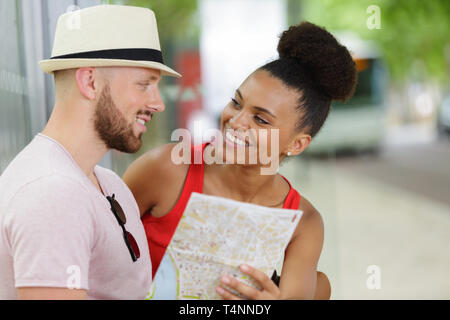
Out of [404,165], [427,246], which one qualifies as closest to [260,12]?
[427,246]

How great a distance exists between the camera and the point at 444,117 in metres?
15.5

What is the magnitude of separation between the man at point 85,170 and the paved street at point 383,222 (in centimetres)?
54

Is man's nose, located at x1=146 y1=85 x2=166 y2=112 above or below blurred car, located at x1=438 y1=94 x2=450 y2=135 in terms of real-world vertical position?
below

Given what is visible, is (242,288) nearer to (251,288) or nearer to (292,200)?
(251,288)

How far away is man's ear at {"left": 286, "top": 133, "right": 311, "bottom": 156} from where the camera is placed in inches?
49.3

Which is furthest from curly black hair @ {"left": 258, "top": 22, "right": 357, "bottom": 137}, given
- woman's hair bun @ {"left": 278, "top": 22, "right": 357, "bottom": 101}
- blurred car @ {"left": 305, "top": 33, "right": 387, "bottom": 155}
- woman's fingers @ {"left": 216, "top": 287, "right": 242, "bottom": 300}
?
blurred car @ {"left": 305, "top": 33, "right": 387, "bottom": 155}

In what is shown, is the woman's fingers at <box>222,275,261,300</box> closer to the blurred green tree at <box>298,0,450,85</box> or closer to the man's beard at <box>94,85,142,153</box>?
the man's beard at <box>94,85,142,153</box>

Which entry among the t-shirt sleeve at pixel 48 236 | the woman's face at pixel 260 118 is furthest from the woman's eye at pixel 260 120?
the t-shirt sleeve at pixel 48 236

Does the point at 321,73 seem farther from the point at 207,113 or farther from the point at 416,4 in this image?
the point at 416,4

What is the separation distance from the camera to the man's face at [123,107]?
1073 millimetres

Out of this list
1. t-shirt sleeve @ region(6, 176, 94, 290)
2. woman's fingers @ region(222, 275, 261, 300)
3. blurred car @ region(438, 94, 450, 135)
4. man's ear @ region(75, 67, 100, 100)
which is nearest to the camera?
t-shirt sleeve @ region(6, 176, 94, 290)

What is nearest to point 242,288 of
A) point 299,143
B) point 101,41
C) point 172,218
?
point 172,218

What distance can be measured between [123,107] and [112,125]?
45mm

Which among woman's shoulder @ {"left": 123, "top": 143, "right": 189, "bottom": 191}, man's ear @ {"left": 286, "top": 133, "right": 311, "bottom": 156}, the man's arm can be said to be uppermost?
man's ear @ {"left": 286, "top": 133, "right": 311, "bottom": 156}
